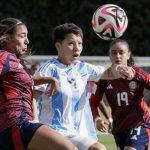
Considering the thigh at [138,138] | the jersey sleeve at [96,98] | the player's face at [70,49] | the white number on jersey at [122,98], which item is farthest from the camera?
the jersey sleeve at [96,98]

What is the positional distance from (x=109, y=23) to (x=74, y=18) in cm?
1568

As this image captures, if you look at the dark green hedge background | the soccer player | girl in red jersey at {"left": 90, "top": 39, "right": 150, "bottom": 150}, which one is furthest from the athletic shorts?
the dark green hedge background

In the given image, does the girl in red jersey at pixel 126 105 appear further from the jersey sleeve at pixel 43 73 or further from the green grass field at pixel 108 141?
the green grass field at pixel 108 141

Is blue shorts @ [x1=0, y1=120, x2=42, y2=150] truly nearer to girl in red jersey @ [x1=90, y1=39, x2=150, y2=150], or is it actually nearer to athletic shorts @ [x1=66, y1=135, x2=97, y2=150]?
athletic shorts @ [x1=66, y1=135, x2=97, y2=150]

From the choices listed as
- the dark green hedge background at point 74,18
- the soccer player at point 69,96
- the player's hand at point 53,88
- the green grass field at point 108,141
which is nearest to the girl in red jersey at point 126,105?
the soccer player at point 69,96

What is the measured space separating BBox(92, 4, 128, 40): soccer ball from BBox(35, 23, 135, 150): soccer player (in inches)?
53.8

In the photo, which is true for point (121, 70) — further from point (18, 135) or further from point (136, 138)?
point (18, 135)

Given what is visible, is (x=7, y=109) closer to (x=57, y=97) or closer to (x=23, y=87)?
(x=23, y=87)

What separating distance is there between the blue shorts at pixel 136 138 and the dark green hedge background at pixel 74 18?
15511 millimetres

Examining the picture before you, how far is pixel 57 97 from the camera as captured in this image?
6598 millimetres

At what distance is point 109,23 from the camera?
8266 millimetres

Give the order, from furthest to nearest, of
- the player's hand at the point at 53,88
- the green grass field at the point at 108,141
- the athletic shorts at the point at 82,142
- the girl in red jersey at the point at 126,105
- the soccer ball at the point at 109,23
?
the green grass field at the point at 108,141 < the soccer ball at the point at 109,23 < the girl in red jersey at the point at 126,105 < the athletic shorts at the point at 82,142 < the player's hand at the point at 53,88

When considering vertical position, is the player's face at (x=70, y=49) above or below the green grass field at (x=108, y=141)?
above

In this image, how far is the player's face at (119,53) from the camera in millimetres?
7879
